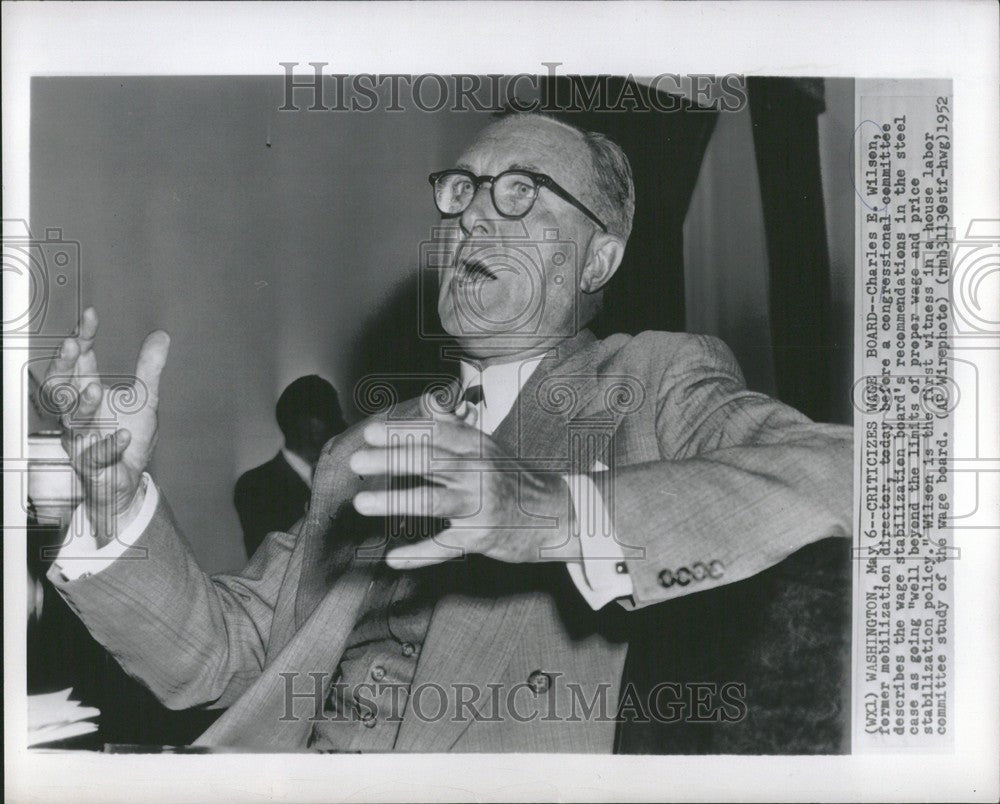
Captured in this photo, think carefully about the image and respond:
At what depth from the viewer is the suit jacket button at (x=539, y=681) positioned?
2.11 metres

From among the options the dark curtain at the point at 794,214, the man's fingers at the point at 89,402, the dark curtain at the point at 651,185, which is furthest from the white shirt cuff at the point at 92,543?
the dark curtain at the point at 794,214

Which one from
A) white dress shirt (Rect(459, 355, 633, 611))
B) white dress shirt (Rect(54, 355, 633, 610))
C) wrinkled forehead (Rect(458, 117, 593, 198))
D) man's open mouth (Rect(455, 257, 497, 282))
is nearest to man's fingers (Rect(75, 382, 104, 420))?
white dress shirt (Rect(54, 355, 633, 610))

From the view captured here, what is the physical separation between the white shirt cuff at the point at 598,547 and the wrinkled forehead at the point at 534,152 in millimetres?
677

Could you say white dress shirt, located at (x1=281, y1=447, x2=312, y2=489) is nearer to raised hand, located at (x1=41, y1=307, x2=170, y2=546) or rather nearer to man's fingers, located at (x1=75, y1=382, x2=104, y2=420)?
raised hand, located at (x1=41, y1=307, x2=170, y2=546)

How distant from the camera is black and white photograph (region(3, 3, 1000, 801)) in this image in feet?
7.01

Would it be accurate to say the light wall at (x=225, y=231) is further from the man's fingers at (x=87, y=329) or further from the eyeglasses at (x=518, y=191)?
the eyeglasses at (x=518, y=191)

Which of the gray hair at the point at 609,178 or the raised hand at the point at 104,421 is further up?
the gray hair at the point at 609,178

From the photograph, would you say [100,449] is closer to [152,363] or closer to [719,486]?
[152,363]

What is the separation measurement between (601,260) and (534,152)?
0.28 meters

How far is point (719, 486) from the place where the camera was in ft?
6.39

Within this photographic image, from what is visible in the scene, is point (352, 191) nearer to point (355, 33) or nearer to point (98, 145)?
point (355, 33)

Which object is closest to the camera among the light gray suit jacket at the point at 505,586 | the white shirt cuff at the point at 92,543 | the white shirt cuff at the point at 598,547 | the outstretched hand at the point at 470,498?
the outstretched hand at the point at 470,498

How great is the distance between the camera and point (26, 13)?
2.25 m

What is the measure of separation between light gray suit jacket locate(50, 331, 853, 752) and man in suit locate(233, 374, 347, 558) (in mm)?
41
